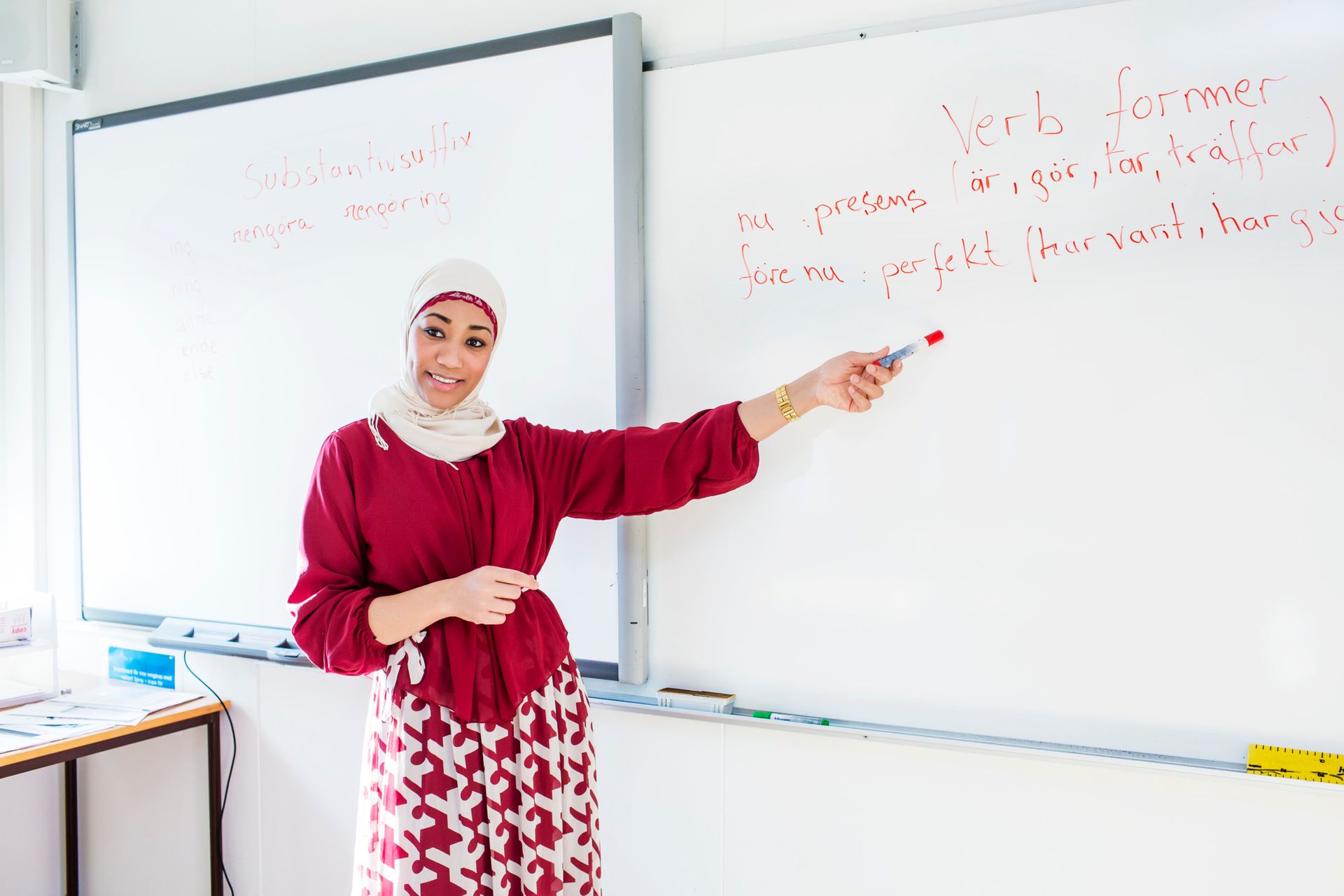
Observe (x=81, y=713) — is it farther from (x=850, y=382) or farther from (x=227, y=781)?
(x=850, y=382)

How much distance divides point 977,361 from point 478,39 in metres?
1.09

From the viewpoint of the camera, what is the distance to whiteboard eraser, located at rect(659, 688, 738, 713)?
1.41m

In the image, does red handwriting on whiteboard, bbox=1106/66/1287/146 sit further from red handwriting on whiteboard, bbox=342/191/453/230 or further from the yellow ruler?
red handwriting on whiteboard, bbox=342/191/453/230

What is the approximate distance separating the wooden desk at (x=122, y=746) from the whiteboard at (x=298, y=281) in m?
0.21

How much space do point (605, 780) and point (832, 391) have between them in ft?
2.63

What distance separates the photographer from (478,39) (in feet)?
5.38

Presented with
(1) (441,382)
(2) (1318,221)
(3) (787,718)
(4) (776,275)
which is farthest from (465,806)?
(2) (1318,221)

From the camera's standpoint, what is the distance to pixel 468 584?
1.14m

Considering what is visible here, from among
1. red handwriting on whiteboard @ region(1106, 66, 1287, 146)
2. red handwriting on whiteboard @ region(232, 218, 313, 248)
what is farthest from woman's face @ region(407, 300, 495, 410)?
red handwriting on whiteboard @ region(1106, 66, 1287, 146)

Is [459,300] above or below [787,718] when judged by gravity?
above

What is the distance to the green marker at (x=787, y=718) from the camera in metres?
1.35

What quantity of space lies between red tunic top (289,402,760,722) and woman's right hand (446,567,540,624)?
9cm

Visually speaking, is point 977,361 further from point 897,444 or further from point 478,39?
point 478,39

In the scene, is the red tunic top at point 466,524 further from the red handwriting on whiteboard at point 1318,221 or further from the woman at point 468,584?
the red handwriting on whiteboard at point 1318,221
